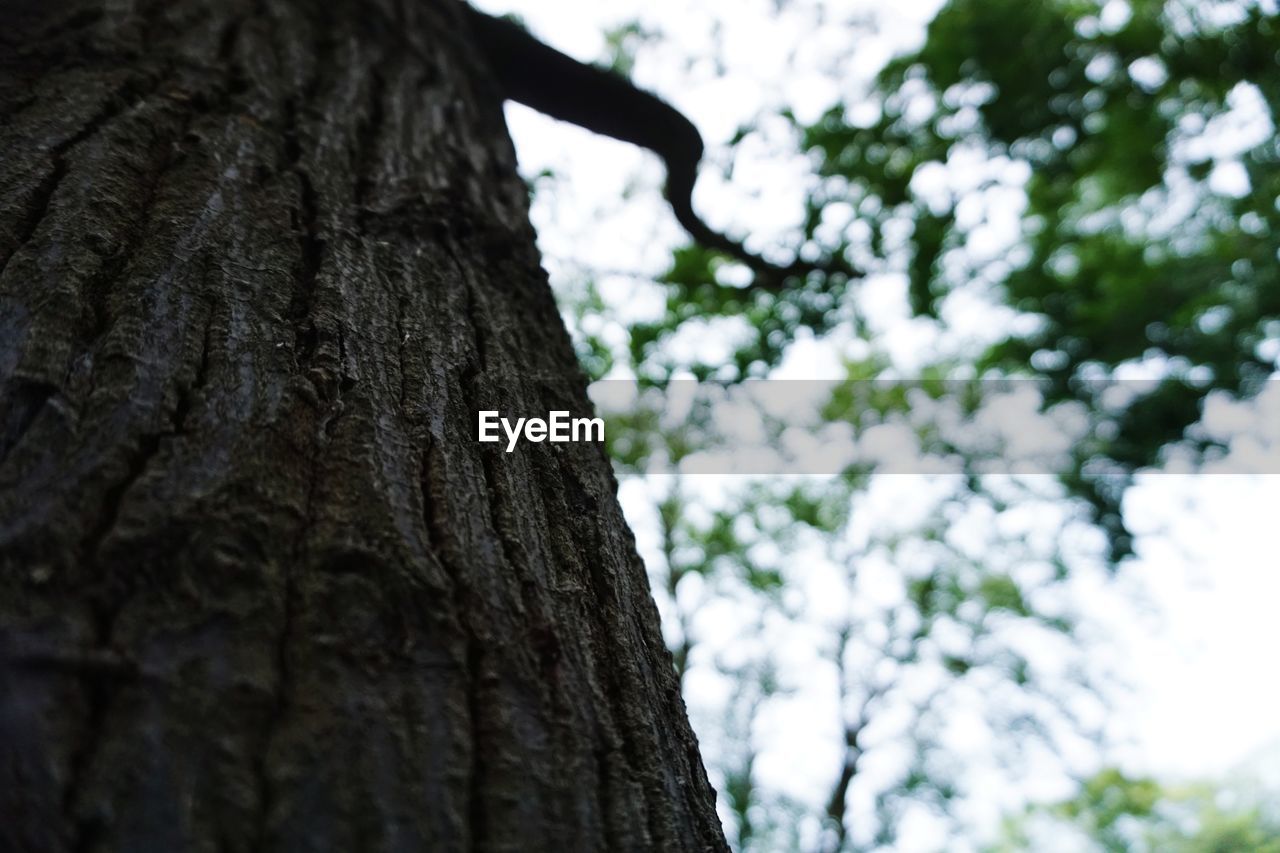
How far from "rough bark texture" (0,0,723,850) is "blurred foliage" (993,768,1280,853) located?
17.0 m

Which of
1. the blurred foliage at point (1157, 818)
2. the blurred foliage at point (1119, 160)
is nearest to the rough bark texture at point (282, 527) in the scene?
the blurred foliage at point (1119, 160)

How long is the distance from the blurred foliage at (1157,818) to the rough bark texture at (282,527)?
1698cm

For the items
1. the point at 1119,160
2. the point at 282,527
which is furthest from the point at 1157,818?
the point at 282,527

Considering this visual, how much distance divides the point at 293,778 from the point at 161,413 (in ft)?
1.52

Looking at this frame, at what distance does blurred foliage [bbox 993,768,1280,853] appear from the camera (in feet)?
50.8

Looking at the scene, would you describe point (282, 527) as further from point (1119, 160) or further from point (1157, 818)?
point (1157, 818)

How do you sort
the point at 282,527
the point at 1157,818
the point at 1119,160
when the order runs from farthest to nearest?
the point at 1157,818, the point at 1119,160, the point at 282,527

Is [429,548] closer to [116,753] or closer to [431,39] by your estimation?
[116,753]

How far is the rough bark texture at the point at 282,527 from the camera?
0.63 metres

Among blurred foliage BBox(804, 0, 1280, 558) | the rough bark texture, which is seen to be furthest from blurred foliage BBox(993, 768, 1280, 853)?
the rough bark texture

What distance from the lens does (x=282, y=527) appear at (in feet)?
2.67

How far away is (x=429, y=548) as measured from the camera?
2.87ft

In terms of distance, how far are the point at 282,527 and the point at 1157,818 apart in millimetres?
23799

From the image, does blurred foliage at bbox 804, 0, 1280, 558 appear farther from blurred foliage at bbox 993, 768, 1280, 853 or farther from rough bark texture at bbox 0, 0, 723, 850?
blurred foliage at bbox 993, 768, 1280, 853
